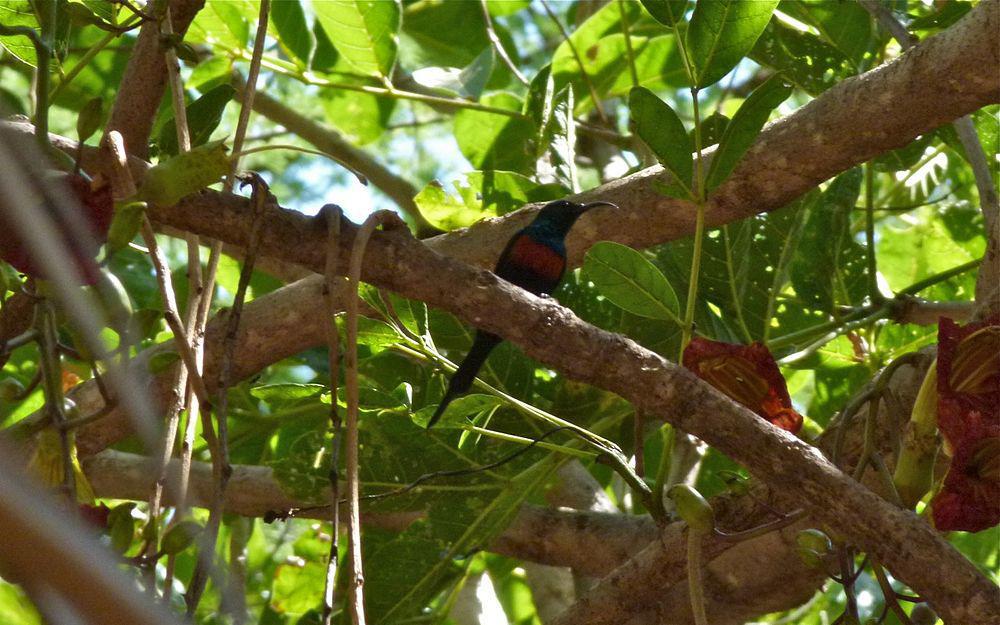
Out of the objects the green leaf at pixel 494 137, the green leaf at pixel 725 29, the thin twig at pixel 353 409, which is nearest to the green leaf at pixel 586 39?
the green leaf at pixel 494 137

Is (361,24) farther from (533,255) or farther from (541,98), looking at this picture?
(533,255)

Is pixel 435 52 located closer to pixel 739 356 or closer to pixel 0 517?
pixel 739 356

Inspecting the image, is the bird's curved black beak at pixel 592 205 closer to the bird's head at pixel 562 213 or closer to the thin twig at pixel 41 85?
the bird's head at pixel 562 213

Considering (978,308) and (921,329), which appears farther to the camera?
(921,329)

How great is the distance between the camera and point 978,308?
142 cm

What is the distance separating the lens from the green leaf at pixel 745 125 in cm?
124

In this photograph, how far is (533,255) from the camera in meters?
1.82

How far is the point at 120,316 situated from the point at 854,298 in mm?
1600

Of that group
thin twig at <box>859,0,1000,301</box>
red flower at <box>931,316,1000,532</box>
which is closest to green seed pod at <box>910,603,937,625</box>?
red flower at <box>931,316,1000,532</box>

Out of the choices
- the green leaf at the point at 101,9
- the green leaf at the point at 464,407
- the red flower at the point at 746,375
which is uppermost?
the green leaf at the point at 101,9

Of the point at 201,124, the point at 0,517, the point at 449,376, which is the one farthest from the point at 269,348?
the point at 0,517

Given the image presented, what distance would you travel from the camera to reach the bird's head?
69.7 inches

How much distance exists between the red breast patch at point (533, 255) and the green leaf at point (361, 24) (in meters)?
0.67

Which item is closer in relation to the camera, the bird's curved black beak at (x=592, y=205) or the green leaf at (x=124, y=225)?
the green leaf at (x=124, y=225)
